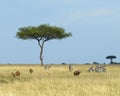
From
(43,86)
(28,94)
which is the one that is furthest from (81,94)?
(43,86)

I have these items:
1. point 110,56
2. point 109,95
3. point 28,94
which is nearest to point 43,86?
point 28,94

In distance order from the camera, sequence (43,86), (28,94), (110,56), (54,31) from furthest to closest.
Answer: (110,56) < (54,31) < (43,86) < (28,94)

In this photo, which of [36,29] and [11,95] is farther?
[36,29]

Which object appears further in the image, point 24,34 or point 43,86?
point 24,34

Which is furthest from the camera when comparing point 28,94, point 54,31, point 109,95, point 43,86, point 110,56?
point 110,56

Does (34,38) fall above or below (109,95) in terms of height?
above

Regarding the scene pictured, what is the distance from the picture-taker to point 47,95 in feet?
44.8

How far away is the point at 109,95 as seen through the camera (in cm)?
1321

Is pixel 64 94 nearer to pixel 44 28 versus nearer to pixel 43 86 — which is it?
pixel 43 86

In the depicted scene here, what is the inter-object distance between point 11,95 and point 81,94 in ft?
6.90

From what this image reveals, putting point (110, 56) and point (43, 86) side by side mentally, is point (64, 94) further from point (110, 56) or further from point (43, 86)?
point (110, 56)

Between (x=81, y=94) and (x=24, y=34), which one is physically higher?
(x=24, y=34)

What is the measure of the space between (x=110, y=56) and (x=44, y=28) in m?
40.8

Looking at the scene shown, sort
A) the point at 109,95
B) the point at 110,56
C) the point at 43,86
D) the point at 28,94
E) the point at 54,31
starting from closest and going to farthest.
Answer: the point at 109,95, the point at 28,94, the point at 43,86, the point at 54,31, the point at 110,56
